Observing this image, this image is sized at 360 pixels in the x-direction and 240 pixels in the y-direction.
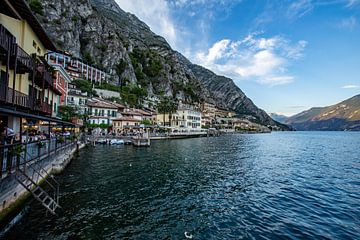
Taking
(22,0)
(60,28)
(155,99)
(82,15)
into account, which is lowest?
(22,0)

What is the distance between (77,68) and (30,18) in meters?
94.8

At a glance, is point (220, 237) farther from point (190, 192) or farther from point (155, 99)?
point (155, 99)

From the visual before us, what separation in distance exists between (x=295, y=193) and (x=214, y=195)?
23.7 ft

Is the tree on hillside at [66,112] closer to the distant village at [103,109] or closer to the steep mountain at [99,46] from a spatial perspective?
the distant village at [103,109]

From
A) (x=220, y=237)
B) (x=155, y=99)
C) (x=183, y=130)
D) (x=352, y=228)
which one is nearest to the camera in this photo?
(x=220, y=237)

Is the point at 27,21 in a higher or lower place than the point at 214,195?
higher

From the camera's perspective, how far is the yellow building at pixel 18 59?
52.2 ft

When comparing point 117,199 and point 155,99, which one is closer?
point 117,199

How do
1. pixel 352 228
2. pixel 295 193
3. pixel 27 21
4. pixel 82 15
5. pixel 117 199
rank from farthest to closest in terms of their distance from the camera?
pixel 82 15 < pixel 27 21 < pixel 295 193 < pixel 117 199 < pixel 352 228

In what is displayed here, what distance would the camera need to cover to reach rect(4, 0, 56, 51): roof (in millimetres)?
17750

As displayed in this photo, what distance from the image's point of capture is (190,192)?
1717cm

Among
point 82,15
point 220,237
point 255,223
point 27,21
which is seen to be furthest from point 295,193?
point 82,15

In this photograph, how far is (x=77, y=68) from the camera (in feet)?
348

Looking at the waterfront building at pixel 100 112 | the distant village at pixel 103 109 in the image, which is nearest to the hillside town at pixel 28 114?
the distant village at pixel 103 109
